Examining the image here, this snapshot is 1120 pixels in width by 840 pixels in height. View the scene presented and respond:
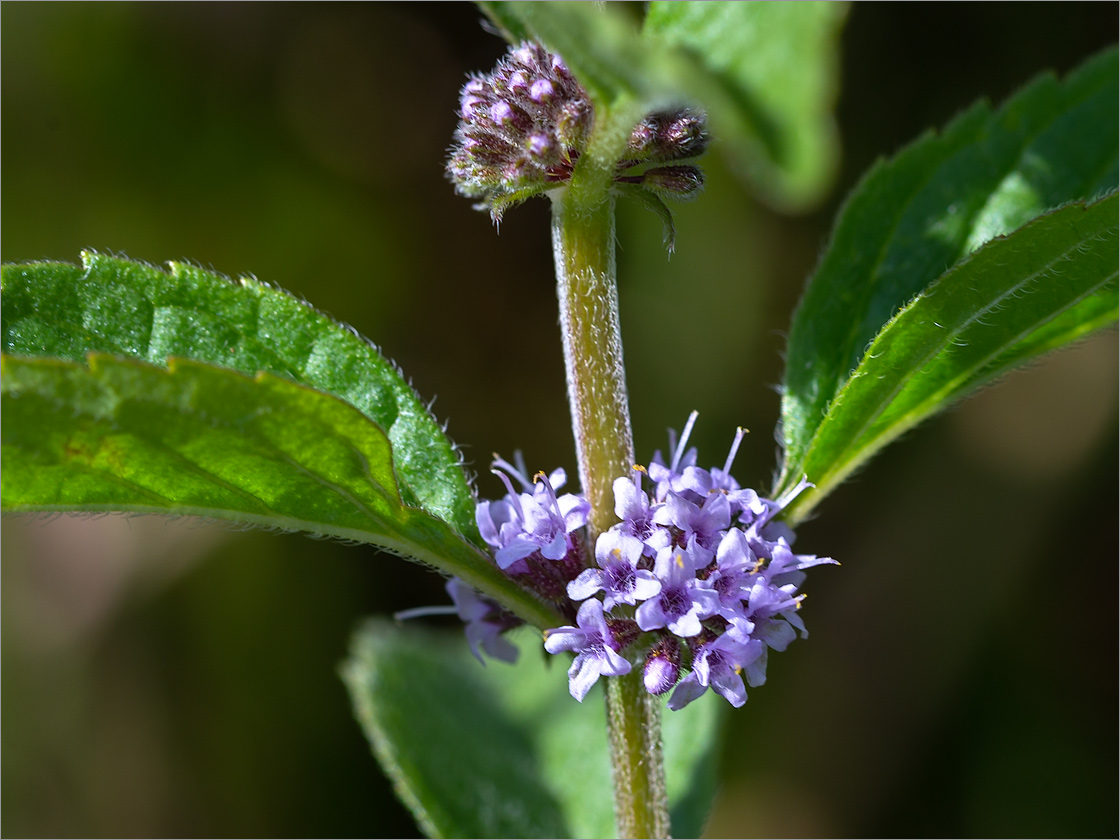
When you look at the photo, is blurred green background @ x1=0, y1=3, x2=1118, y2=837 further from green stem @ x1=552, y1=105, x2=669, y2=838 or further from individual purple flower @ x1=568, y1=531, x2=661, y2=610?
individual purple flower @ x1=568, y1=531, x2=661, y2=610

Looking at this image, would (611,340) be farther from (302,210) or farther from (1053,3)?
(1053,3)

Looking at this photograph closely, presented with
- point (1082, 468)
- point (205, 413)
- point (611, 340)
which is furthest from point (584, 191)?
point (1082, 468)

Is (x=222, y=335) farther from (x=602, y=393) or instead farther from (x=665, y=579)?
(x=665, y=579)

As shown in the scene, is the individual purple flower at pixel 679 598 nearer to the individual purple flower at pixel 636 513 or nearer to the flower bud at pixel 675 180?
the individual purple flower at pixel 636 513

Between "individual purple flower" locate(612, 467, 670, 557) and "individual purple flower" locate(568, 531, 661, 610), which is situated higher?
"individual purple flower" locate(612, 467, 670, 557)

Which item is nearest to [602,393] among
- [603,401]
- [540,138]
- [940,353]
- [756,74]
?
[603,401]

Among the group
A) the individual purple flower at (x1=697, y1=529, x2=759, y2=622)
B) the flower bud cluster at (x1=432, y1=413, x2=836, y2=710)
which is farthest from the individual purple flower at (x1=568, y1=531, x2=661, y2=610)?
the individual purple flower at (x1=697, y1=529, x2=759, y2=622)

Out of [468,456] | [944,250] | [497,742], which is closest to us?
[944,250]
